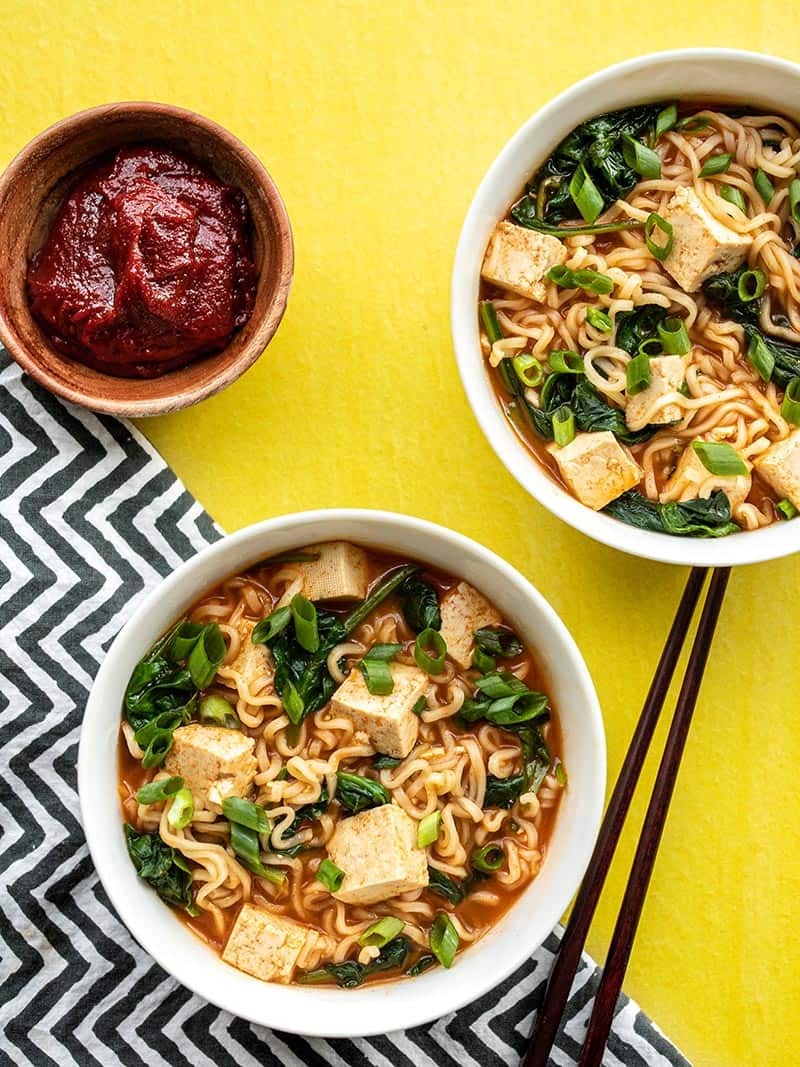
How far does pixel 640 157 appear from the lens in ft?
10.1

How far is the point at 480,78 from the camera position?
3.44 metres

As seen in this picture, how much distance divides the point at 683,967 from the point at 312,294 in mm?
2389

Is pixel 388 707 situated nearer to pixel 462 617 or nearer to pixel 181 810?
pixel 462 617

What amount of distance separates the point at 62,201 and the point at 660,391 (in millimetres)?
1802

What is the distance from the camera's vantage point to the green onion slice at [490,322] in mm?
3195

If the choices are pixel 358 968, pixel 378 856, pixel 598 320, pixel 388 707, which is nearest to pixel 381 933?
pixel 358 968

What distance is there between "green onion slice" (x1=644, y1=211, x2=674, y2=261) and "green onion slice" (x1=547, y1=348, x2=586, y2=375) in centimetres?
35

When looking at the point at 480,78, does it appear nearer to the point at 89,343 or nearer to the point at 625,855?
the point at 89,343

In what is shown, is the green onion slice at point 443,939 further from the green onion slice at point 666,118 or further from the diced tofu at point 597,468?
the green onion slice at point 666,118

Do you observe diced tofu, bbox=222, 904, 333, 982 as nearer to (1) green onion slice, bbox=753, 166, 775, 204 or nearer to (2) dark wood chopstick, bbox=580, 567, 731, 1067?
(2) dark wood chopstick, bbox=580, 567, 731, 1067

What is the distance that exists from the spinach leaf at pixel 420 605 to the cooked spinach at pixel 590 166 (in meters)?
1.05

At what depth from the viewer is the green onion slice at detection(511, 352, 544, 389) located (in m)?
3.16

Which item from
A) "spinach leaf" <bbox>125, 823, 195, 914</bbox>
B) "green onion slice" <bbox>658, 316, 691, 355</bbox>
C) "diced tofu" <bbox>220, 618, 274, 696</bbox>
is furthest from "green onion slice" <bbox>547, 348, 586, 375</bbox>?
"spinach leaf" <bbox>125, 823, 195, 914</bbox>

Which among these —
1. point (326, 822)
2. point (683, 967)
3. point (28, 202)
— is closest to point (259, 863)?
point (326, 822)
